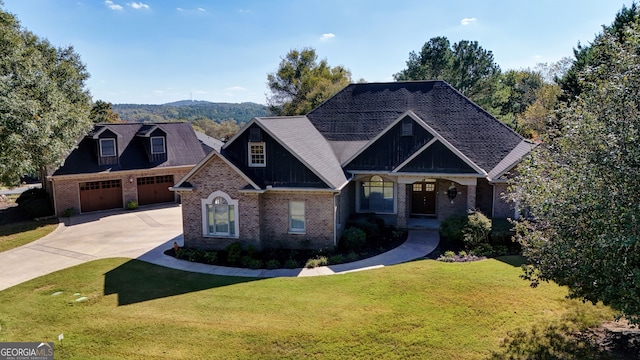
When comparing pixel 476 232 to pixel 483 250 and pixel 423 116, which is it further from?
pixel 423 116

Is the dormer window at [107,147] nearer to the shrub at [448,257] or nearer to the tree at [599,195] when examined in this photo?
the shrub at [448,257]

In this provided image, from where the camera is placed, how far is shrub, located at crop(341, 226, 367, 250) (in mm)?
19609

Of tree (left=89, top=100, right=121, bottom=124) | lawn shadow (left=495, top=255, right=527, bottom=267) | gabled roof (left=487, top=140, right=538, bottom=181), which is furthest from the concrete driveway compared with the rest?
tree (left=89, top=100, right=121, bottom=124)

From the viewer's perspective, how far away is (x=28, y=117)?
21.1 m

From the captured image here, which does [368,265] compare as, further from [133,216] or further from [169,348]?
[133,216]

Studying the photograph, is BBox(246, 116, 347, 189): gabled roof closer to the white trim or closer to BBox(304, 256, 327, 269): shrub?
the white trim

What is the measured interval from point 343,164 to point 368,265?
25.0 ft

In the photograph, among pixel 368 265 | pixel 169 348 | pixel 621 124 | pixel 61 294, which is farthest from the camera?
pixel 368 265

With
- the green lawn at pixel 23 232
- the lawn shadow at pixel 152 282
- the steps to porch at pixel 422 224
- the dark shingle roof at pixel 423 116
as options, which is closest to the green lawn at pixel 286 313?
the lawn shadow at pixel 152 282

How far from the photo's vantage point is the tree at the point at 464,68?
167 ft

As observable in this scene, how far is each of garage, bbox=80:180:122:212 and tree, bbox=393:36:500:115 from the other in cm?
3806

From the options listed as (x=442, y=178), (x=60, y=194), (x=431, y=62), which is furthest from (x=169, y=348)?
(x=431, y=62)

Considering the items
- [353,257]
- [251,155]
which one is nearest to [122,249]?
[251,155]

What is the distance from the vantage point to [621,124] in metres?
8.44
